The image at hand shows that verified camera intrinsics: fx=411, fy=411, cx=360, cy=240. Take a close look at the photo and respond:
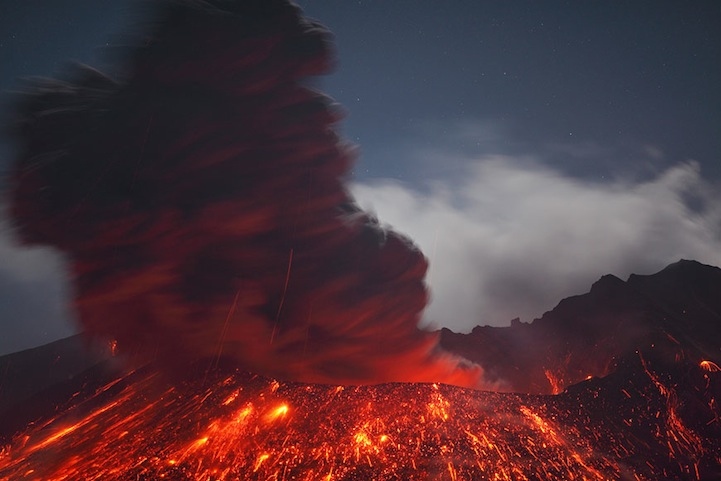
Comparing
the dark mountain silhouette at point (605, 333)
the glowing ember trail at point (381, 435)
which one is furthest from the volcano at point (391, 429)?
the dark mountain silhouette at point (605, 333)

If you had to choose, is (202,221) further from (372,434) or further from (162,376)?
A: (372,434)

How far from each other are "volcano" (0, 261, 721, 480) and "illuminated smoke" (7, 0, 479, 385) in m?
3.23

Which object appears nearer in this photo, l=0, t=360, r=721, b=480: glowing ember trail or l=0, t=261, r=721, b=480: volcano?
l=0, t=360, r=721, b=480: glowing ember trail

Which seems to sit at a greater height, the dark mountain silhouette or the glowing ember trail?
the glowing ember trail

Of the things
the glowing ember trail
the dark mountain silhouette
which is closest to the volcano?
the glowing ember trail

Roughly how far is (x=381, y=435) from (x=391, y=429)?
623 mm

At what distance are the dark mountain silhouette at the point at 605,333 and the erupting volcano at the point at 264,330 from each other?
0.24 meters

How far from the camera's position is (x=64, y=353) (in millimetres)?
51281

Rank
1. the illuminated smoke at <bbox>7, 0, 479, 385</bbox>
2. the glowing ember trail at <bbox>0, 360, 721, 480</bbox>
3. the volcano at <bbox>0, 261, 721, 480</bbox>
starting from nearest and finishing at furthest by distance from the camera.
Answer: the glowing ember trail at <bbox>0, 360, 721, 480</bbox>
the volcano at <bbox>0, 261, 721, 480</bbox>
the illuminated smoke at <bbox>7, 0, 479, 385</bbox>

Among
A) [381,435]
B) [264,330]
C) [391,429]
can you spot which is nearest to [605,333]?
[391,429]

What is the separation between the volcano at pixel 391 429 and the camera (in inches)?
588

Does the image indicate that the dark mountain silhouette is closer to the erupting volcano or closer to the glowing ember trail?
the erupting volcano

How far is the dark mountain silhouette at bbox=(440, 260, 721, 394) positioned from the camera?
79.3 feet

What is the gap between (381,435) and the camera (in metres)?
16.1
